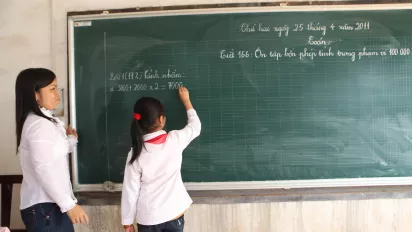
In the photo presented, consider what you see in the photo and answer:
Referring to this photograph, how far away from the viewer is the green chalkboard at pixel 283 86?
197cm

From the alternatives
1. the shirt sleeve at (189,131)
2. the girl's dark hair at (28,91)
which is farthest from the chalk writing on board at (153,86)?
the girl's dark hair at (28,91)

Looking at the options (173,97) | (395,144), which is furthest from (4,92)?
(395,144)

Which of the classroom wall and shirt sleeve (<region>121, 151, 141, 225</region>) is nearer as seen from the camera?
shirt sleeve (<region>121, 151, 141, 225</region>)

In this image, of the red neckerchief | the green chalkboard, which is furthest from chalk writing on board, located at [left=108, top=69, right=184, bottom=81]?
the red neckerchief

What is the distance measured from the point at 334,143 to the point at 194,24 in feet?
4.07

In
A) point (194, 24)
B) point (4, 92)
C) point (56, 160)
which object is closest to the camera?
point (56, 160)

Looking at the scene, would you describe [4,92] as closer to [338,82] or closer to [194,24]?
[194,24]

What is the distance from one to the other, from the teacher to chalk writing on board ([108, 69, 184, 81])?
0.51 metres

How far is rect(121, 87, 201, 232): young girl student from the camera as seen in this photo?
1.59 meters

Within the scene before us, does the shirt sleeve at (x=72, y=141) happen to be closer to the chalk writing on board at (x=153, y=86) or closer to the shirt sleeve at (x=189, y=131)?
the chalk writing on board at (x=153, y=86)

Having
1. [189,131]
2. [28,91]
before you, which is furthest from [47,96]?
[189,131]

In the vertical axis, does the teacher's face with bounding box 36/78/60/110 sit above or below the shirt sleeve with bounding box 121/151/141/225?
above

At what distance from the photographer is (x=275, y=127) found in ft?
6.48

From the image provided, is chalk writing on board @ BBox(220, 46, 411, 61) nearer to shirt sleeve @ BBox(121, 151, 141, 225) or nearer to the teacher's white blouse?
shirt sleeve @ BBox(121, 151, 141, 225)
